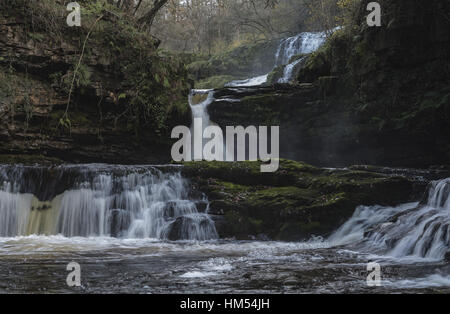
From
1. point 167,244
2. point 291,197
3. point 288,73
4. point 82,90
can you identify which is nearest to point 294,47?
point 288,73

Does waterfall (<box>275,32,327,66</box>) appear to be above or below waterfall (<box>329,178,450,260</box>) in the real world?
above

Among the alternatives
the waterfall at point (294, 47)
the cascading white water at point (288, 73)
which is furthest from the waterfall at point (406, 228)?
the waterfall at point (294, 47)

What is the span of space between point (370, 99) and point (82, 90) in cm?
896

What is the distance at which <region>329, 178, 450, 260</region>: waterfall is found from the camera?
21.2 ft

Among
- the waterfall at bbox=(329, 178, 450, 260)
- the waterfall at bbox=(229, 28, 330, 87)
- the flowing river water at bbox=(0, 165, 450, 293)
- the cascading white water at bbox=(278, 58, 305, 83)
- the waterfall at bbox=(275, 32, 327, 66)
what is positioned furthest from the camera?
the waterfall at bbox=(275, 32, 327, 66)

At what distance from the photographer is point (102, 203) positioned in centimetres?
980

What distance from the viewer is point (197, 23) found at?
3725 cm

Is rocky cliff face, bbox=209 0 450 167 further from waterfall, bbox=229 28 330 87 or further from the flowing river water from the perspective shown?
waterfall, bbox=229 28 330 87

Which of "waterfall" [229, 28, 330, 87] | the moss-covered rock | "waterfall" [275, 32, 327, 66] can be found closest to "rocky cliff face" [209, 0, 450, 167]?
the moss-covered rock

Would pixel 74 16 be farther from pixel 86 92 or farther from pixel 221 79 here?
pixel 221 79

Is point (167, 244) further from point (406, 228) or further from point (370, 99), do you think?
point (370, 99)

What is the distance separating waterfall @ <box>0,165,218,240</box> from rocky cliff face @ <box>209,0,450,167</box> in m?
5.73

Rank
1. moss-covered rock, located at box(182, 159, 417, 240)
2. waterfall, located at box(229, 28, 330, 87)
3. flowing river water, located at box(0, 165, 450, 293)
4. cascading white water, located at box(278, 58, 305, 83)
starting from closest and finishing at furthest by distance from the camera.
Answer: flowing river water, located at box(0, 165, 450, 293) → moss-covered rock, located at box(182, 159, 417, 240) → cascading white water, located at box(278, 58, 305, 83) → waterfall, located at box(229, 28, 330, 87)
